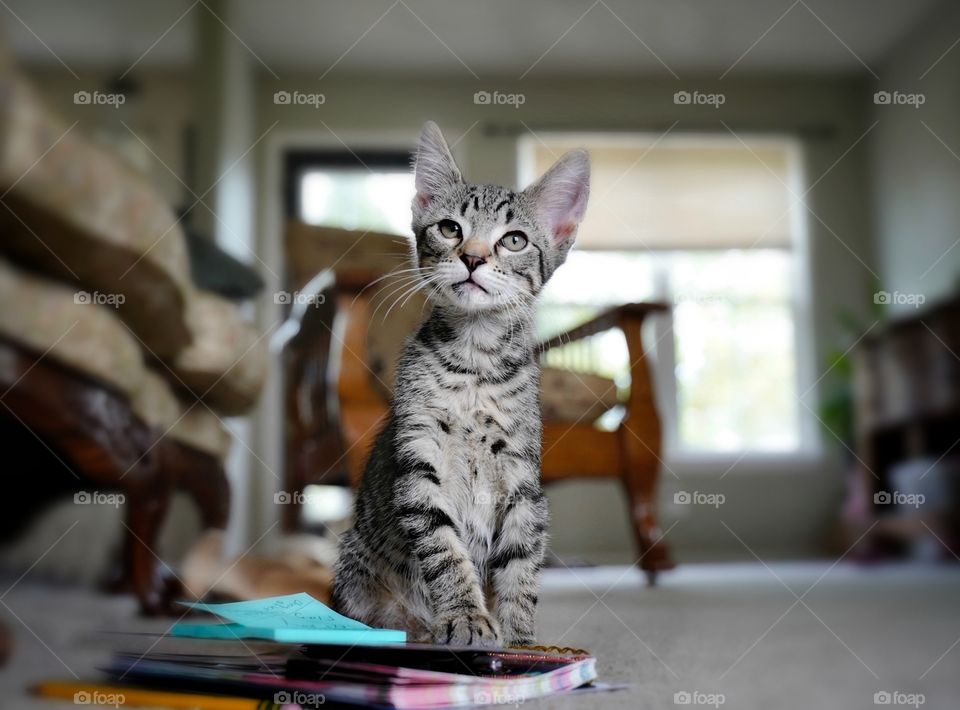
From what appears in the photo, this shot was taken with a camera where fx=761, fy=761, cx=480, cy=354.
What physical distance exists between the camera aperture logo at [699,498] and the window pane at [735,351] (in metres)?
0.12

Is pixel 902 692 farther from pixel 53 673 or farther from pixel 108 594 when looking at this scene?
pixel 108 594

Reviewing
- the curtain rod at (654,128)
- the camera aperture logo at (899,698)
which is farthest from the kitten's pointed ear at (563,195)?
the camera aperture logo at (899,698)

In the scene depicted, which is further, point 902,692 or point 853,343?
point 853,343

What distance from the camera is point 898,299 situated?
1.61 m

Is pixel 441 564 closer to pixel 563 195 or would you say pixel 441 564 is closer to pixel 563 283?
pixel 563 195

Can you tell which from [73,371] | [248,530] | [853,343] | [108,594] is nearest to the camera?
[73,371]

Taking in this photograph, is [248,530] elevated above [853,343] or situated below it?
below

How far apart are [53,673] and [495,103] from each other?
3.94 ft

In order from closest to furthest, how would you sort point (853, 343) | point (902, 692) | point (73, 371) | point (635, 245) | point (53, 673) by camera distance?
point (53, 673), point (902, 692), point (73, 371), point (853, 343), point (635, 245)

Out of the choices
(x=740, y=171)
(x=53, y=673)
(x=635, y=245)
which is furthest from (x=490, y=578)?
(x=740, y=171)

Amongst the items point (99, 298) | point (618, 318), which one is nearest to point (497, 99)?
point (618, 318)

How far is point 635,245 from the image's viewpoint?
72.6 inches

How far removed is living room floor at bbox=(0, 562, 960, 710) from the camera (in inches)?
34.2

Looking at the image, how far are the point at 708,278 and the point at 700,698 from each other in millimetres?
1249
